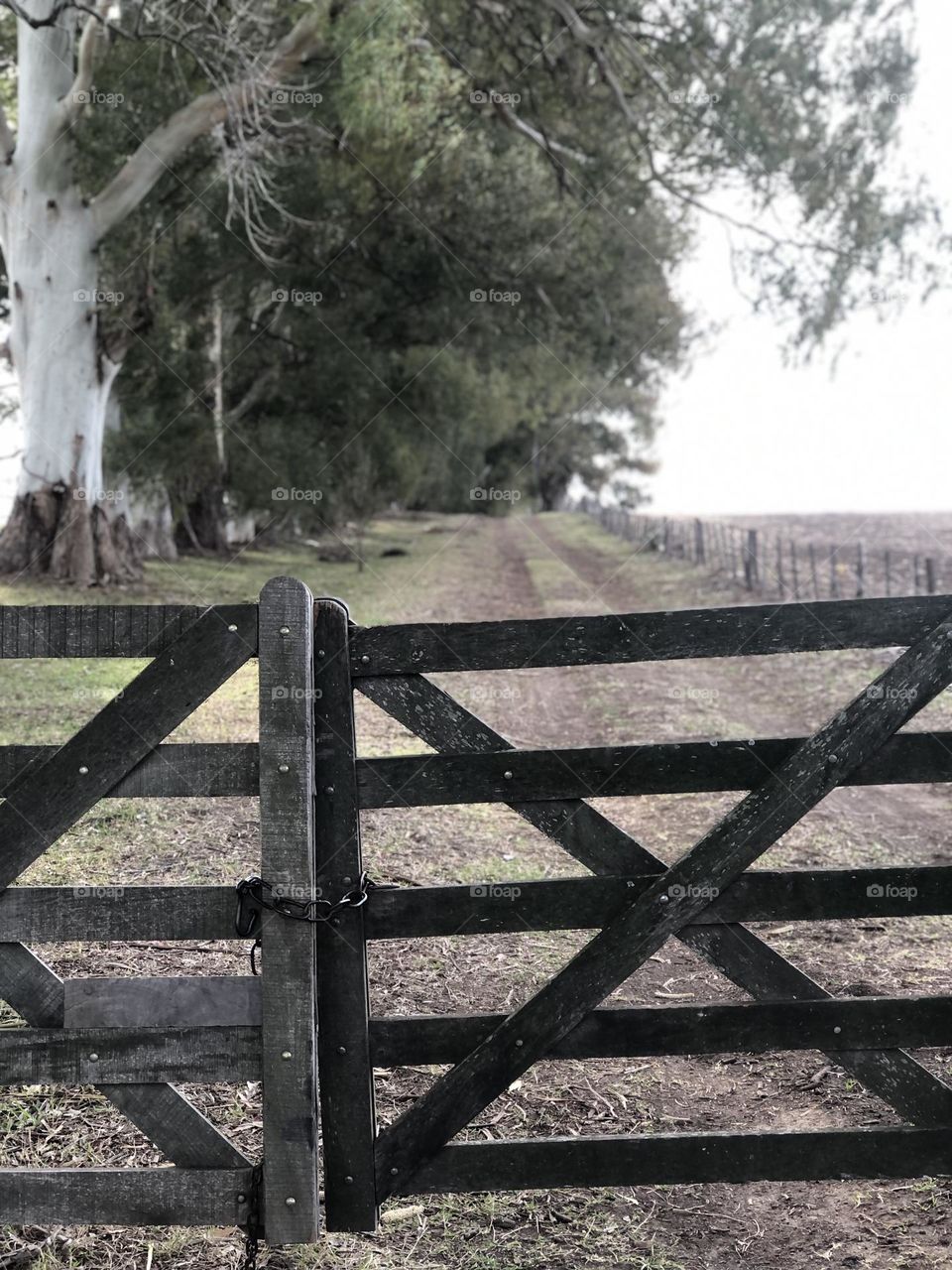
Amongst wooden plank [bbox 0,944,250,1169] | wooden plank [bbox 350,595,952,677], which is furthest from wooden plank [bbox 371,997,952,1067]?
wooden plank [bbox 350,595,952,677]

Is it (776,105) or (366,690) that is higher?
(776,105)

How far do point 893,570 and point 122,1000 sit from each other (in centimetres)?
2500

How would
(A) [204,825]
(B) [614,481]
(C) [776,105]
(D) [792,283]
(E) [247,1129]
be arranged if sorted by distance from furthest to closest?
(B) [614,481]
(D) [792,283]
(C) [776,105]
(A) [204,825]
(E) [247,1129]

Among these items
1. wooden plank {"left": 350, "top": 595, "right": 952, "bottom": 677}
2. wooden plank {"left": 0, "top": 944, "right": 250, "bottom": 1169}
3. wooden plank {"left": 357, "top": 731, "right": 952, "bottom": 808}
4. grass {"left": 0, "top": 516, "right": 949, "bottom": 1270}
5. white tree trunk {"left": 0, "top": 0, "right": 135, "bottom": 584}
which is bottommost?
grass {"left": 0, "top": 516, "right": 949, "bottom": 1270}

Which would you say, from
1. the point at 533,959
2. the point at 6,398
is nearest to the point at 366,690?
the point at 533,959

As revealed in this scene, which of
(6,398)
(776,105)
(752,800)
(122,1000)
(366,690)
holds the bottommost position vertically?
(122,1000)

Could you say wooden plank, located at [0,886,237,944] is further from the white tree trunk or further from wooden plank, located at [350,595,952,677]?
the white tree trunk

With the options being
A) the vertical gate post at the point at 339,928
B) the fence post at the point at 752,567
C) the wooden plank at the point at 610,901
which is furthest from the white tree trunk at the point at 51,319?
the wooden plank at the point at 610,901

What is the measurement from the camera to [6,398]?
3397cm

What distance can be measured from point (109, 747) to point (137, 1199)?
4.37ft

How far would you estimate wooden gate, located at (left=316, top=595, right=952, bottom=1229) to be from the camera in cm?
359

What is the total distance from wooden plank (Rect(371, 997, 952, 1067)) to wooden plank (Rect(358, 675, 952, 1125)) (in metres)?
0.06

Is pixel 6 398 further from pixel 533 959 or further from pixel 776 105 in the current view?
pixel 533 959

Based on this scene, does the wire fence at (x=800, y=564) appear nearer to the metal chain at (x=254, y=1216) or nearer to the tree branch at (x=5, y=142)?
the metal chain at (x=254, y=1216)
